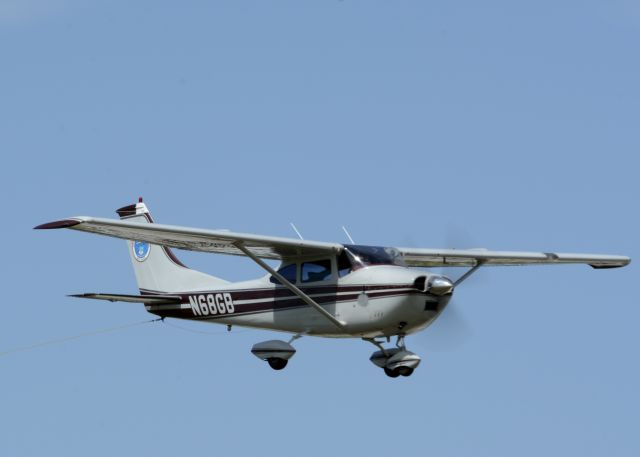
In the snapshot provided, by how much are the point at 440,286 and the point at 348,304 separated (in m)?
1.94

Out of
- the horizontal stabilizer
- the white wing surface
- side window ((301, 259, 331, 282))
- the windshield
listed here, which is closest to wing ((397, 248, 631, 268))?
the white wing surface

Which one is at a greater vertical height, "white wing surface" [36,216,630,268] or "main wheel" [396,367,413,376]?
"white wing surface" [36,216,630,268]

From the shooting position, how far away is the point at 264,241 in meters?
28.1

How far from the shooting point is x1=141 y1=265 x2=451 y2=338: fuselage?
2761 cm

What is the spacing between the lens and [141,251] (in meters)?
33.5

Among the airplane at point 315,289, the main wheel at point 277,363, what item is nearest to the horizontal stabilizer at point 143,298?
the airplane at point 315,289

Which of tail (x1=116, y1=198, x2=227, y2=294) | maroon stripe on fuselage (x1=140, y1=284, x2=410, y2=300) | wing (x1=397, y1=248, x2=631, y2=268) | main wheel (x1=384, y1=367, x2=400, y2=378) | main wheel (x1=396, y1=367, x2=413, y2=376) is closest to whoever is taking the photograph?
maroon stripe on fuselage (x1=140, y1=284, x2=410, y2=300)

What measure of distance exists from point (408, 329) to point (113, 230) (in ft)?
19.0

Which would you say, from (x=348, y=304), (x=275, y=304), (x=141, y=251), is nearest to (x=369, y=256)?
(x=348, y=304)

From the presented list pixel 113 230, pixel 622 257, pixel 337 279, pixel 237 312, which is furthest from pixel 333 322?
pixel 622 257

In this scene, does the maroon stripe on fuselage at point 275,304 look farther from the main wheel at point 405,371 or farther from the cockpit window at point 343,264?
the main wheel at point 405,371

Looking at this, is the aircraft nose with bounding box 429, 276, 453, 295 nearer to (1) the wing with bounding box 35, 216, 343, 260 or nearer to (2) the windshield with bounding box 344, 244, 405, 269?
(2) the windshield with bounding box 344, 244, 405, 269

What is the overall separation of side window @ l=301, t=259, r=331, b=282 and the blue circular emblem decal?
5.80m

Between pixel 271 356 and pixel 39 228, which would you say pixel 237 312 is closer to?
pixel 271 356
